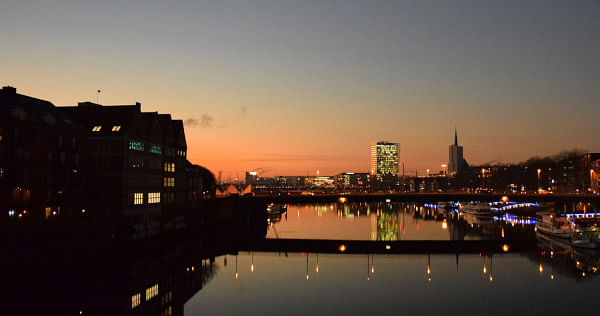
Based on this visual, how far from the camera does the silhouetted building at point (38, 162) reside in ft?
227

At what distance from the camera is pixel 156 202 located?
100188mm

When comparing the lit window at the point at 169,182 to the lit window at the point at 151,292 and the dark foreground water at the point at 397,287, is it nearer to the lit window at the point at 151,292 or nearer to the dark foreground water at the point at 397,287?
the dark foreground water at the point at 397,287

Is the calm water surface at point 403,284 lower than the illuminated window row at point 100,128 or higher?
lower

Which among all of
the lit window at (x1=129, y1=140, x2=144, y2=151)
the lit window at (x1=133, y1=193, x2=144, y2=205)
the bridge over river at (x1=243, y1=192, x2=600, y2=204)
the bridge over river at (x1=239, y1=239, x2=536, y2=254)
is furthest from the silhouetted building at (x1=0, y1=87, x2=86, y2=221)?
the bridge over river at (x1=243, y1=192, x2=600, y2=204)

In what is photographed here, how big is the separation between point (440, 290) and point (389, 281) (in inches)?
318

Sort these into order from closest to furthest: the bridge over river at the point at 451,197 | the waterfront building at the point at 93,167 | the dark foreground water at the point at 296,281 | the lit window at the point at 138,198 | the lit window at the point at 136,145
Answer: the dark foreground water at the point at 296,281, the waterfront building at the point at 93,167, the lit window at the point at 138,198, the lit window at the point at 136,145, the bridge over river at the point at 451,197

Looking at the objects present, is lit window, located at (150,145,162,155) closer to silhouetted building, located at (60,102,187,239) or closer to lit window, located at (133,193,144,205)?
silhouetted building, located at (60,102,187,239)

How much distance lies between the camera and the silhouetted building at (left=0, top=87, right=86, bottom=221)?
227 feet

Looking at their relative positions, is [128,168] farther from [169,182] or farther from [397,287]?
[397,287]

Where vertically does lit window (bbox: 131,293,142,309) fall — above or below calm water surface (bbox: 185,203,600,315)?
above

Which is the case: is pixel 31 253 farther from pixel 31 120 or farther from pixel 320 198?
pixel 320 198

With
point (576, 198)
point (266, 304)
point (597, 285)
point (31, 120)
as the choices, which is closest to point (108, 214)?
point (31, 120)

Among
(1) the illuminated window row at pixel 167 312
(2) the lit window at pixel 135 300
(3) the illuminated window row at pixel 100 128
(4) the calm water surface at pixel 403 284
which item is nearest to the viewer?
(1) the illuminated window row at pixel 167 312

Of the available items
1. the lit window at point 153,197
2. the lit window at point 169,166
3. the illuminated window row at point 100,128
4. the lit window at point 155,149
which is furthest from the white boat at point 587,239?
the illuminated window row at point 100,128
